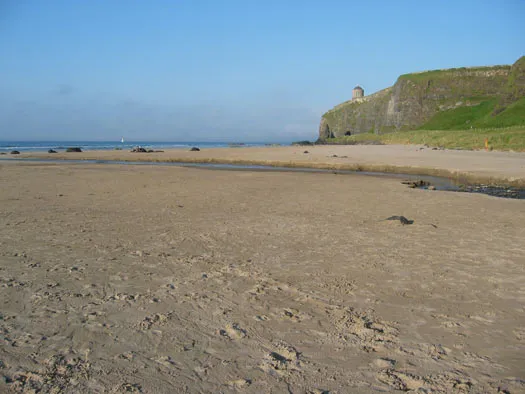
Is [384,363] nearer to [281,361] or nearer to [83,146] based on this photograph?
[281,361]

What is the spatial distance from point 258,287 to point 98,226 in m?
4.57

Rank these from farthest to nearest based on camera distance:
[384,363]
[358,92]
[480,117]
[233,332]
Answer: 1. [358,92]
2. [480,117]
3. [233,332]
4. [384,363]

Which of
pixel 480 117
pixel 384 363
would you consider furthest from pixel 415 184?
pixel 480 117

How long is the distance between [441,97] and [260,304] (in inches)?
Answer: 3946

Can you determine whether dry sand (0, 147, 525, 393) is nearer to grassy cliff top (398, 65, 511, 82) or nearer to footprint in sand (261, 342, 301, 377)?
footprint in sand (261, 342, 301, 377)

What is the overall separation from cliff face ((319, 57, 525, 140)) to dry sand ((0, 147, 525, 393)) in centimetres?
6860

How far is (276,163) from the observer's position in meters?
28.5

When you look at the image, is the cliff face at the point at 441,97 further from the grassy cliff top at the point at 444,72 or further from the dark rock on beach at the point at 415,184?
the dark rock on beach at the point at 415,184

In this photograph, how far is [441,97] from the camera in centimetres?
9300

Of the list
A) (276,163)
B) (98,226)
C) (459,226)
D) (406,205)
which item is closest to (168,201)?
(98,226)

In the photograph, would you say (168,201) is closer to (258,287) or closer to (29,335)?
(258,287)

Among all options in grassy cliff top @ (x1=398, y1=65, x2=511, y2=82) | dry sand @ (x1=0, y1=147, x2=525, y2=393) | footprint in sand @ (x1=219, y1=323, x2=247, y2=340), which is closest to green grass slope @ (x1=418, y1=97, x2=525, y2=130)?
grassy cliff top @ (x1=398, y1=65, x2=511, y2=82)

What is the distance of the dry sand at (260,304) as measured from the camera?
10.8 feet

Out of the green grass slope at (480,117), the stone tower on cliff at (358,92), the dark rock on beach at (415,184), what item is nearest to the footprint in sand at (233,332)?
the dark rock on beach at (415,184)
